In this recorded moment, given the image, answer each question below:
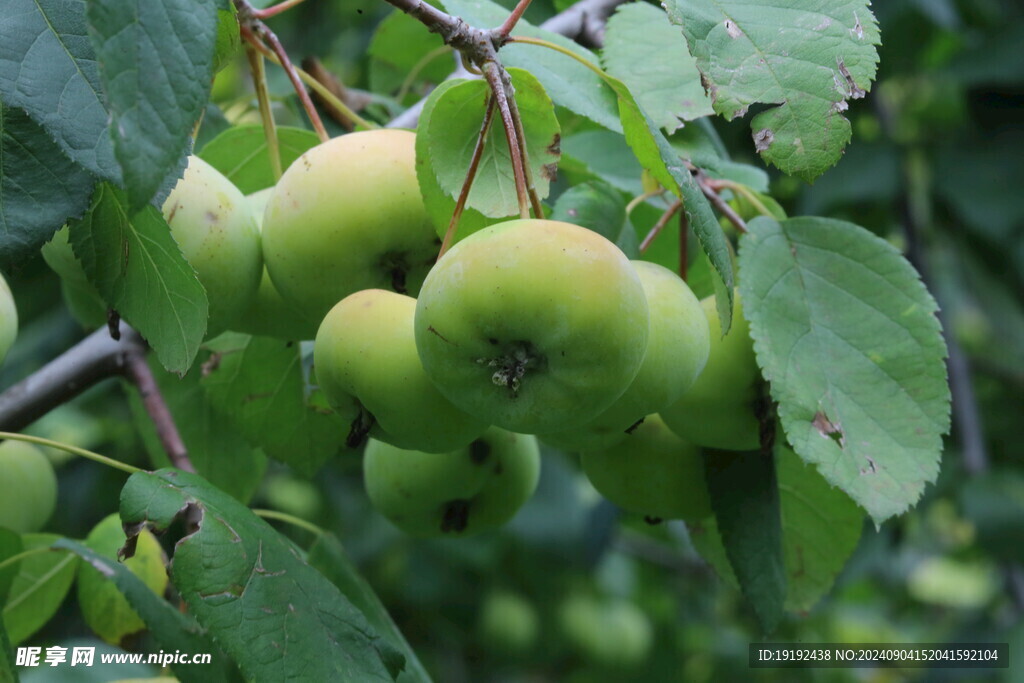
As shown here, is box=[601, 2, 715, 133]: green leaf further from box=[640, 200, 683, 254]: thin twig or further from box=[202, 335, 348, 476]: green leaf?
box=[202, 335, 348, 476]: green leaf

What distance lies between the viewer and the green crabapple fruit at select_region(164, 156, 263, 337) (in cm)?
86

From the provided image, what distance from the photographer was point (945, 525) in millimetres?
3721

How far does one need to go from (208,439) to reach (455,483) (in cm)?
42

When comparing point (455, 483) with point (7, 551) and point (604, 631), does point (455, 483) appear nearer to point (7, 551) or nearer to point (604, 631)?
point (7, 551)

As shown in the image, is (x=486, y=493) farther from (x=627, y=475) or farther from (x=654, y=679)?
(x=654, y=679)

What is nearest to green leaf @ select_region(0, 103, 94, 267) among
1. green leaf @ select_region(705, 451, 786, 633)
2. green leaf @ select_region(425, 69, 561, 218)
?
green leaf @ select_region(425, 69, 561, 218)

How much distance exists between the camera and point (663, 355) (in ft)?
2.50

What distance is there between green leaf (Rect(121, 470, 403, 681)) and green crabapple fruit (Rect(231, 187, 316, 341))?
0.54ft

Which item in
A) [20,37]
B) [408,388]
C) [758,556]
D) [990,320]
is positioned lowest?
[990,320]

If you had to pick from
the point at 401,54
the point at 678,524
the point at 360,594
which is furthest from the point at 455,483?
the point at 401,54

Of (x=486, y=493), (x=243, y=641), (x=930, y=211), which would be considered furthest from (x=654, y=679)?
(x=243, y=641)

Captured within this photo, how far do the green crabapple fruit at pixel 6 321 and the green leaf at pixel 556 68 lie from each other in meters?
0.45

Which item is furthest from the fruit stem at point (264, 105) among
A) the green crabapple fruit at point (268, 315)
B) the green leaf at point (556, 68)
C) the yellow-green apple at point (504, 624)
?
the yellow-green apple at point (504, 624)

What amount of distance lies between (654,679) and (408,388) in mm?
2620
